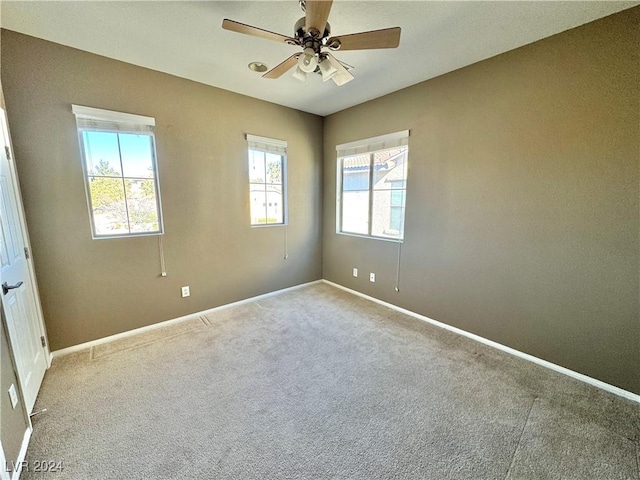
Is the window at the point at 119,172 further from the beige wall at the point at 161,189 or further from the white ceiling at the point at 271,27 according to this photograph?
the white ceiling at the point at 271,27

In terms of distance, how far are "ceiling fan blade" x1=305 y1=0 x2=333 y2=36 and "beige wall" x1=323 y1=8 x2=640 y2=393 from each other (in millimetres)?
1773

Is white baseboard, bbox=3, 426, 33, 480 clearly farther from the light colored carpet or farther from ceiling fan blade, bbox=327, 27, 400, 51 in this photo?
ceiling fan blade, bbox=327, 27, 400, 51

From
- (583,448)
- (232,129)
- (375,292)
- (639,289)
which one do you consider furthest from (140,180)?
(639,289)

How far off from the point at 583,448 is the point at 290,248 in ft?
10.9

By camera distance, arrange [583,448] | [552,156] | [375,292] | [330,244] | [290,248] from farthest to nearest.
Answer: [330,244] < [290,248] < [375,292] < [552,156] < [583,448]

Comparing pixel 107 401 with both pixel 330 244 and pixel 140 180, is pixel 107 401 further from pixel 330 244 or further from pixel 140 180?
pixel 330 244

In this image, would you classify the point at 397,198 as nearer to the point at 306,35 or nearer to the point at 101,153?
the point at 306,35

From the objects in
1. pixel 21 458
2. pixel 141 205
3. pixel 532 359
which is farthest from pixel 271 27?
pixel 532 359

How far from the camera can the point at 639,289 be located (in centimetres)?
179

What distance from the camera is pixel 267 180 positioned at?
11.7 feet

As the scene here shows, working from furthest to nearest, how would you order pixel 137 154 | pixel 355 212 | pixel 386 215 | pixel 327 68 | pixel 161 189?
pixel 355 212 < pixel 386 215 < pixel 161 189 < pixel 137 154 < pixel 327 68

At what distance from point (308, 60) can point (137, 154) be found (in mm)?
1990

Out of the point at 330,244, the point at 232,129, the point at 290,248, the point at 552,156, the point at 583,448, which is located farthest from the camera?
the point at 330,244

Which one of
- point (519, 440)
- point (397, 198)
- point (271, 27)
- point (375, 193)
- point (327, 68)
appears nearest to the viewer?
point (519, 440)
